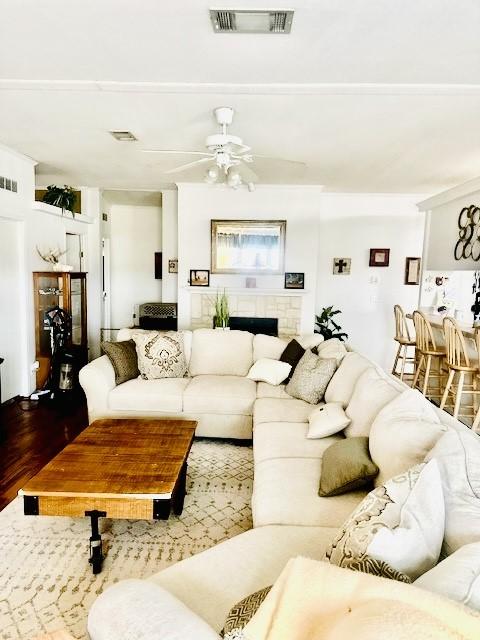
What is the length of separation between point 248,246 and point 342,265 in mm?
1551

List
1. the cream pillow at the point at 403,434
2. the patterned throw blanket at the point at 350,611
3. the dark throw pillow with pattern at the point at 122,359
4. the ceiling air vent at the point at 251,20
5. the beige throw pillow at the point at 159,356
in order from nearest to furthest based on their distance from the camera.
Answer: the patterned throw blanket at the point at 350,611, the cream pillow at the point at 403,434, the ceiling air vent at the point at 251,20, the dark throw pillow with pattern at the point at 122,359, the beige throw pillow at the point at 159,356

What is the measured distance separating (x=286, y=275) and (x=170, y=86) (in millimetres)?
3469

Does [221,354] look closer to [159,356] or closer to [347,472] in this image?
[159,356]

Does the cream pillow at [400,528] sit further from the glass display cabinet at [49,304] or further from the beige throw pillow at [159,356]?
the glass display cabinet at [49,304]

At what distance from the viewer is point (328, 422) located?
2.48 meters

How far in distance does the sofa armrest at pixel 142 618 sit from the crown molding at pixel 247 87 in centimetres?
258

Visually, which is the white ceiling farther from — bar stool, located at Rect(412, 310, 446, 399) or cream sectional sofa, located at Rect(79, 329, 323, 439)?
cream sectional sofa, located at Rect(79, 329, 323, 439)

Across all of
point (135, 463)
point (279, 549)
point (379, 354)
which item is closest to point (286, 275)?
point (379, 354)

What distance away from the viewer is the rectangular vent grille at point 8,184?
4.02m

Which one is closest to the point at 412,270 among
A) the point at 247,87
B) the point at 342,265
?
the point at 342,265

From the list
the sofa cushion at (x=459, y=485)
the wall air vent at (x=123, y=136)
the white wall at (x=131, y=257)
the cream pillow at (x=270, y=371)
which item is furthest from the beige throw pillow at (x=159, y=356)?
the white wall at (x=131, y=257)

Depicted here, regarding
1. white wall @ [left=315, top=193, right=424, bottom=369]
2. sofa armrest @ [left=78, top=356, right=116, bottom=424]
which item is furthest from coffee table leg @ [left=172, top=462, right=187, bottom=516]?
white wall @ [left=315, top=193, right=424, bottom=369]

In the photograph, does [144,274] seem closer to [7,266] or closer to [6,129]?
[7,266]

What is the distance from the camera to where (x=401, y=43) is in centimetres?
203
